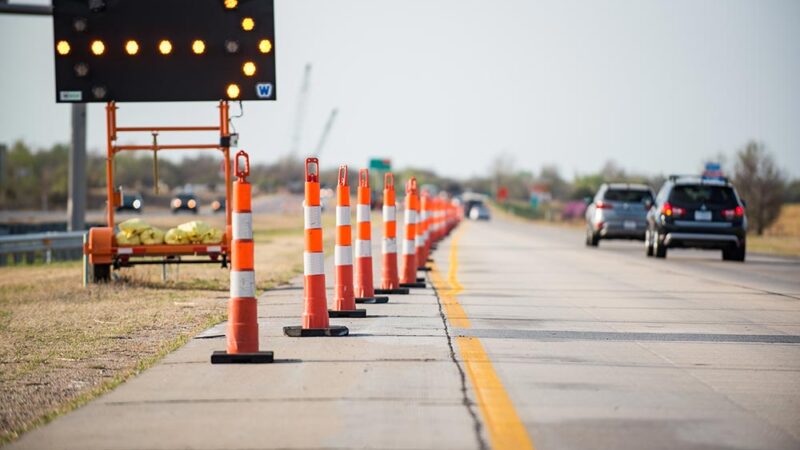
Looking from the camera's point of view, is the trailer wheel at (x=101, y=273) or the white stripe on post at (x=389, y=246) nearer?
the white stripe on post at (x=389, y=246)

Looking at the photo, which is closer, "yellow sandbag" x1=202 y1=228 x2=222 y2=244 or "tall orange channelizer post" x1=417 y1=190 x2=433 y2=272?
"yellow sandbag" x1=202 y1=228 x2=222 y2=244

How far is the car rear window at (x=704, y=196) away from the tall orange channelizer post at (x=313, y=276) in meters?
17.6

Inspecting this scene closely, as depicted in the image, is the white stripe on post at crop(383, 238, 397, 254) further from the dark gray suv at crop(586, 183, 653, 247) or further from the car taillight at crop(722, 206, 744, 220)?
the dark gray suv at crop(586, 183, 653, 247)

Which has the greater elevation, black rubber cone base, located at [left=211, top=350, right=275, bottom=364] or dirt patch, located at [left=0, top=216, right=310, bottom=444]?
black rubber cone base, located at [left=211, top=350, right=275, bottom=364]

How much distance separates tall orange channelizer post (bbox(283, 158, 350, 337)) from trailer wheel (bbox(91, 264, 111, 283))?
7.68 meters

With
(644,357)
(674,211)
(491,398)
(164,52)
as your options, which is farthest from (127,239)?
(674,211)

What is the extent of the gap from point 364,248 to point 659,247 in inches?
593

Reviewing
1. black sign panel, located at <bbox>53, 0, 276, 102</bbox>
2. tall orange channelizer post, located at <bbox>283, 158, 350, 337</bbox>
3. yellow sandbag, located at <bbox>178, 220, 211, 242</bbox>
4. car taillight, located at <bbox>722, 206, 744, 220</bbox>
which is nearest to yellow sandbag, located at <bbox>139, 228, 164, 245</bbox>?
yellow sandbag, located at <bbox>178, 220, 211, 242</bbox>

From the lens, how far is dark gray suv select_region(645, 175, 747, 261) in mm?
26250

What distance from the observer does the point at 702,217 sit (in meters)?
26.3

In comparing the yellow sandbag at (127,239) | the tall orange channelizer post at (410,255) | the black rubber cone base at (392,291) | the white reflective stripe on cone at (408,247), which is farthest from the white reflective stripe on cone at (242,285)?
the white reflective stripe on cone at (408,247)

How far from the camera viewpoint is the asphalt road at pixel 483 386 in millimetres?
6207

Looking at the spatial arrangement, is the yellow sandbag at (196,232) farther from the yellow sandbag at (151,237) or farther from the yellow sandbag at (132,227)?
the yellow sandbag at (132,227)

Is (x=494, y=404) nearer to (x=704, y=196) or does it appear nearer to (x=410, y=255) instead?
(x=410, y=255)
